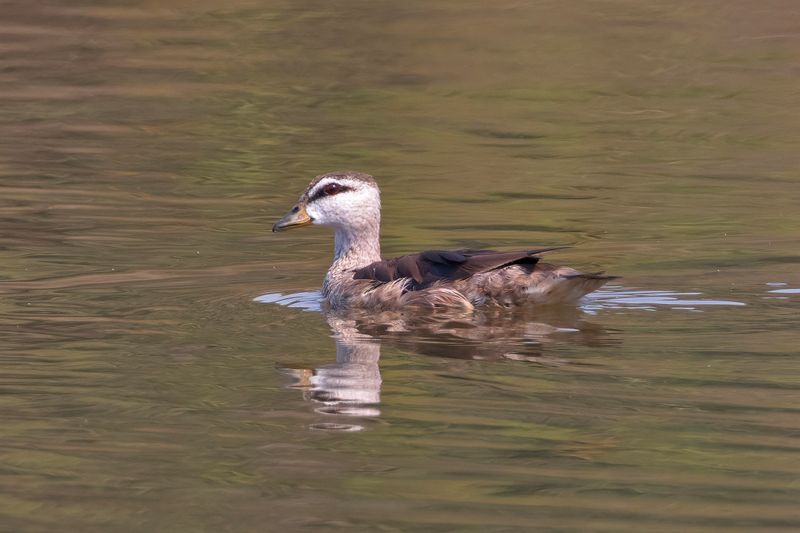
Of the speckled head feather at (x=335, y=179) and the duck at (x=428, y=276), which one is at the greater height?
the speckled head feather at (x=335, y=179)

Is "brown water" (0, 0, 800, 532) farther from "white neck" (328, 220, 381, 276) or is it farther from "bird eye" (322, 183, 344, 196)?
"bird eye" (322, 183, 344, 196)

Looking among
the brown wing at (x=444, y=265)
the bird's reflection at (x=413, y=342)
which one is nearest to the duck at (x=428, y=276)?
the brown wing at (x=444, y=265)

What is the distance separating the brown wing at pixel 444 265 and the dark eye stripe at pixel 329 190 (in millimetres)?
873

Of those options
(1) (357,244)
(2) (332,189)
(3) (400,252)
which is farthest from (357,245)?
(3) (400,252)

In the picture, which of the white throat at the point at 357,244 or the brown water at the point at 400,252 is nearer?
the brown water at the point at 400,252

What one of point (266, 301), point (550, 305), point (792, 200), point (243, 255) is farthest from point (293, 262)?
point (792, 200)

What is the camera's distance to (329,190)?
12.0 metres

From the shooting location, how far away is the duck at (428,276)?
10688mm

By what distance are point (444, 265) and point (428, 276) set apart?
0.14 m

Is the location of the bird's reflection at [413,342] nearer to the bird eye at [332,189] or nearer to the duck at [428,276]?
the duck at [428,276]

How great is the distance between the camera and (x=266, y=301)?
1131 cm

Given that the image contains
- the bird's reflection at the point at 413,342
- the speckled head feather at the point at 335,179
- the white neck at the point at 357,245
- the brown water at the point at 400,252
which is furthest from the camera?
the white neck at the point at 357,245

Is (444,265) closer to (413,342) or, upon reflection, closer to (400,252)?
(413,342)

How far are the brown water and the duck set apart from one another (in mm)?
220
